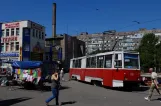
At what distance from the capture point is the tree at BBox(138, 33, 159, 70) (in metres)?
86.7

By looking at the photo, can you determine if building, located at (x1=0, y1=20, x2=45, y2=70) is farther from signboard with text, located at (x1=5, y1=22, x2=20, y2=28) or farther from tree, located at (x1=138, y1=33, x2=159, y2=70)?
tree, located at (x1=138, y1=33, x2=159, y2=70)

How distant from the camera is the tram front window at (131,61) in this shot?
71.3 feet

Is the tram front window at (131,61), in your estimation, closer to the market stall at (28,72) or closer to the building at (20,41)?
the market stall at (28,72)

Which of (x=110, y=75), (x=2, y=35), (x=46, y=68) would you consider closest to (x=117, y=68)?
(x=110, y=75)

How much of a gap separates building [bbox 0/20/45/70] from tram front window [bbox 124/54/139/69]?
130 ft

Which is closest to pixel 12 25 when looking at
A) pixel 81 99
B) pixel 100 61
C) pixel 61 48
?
pixel 61 48

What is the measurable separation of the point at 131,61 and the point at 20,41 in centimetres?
4081

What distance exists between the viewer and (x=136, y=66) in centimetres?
2197

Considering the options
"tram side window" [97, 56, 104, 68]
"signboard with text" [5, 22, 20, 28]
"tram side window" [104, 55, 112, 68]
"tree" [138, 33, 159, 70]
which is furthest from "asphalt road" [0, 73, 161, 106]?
"tree" [138, 33, 159, 70]

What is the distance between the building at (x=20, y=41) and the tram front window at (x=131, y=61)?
39.6 meters

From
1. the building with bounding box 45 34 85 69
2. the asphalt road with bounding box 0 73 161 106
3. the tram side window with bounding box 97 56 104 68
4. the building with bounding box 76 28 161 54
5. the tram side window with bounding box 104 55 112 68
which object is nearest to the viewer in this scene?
the asphalt road with bounding box 0 73 161 106

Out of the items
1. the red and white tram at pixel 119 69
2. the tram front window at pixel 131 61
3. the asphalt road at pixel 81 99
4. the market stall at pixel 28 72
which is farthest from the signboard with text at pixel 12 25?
the asphalt road at pixel 81 99

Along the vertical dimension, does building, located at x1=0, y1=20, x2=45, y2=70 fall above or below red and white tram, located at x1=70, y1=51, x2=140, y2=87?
above

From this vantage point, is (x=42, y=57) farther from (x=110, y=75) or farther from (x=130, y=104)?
(x=130, y=104)
